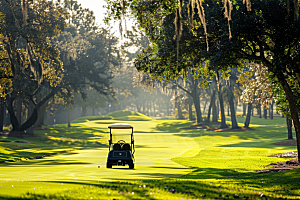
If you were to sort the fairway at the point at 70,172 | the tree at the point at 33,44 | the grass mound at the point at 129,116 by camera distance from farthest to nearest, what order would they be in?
the grass mound at the point at 129,116, the tree at the point at 33,44, the fairway at the point at 70,172

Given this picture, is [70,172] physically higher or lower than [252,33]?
lower

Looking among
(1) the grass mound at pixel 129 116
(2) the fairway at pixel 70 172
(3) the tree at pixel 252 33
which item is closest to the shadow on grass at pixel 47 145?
(2) the fairway at pixel 70 172

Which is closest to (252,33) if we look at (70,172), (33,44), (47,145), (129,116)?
(70,172)

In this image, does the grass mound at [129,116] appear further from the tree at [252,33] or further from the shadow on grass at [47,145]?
the tree at [252,33]

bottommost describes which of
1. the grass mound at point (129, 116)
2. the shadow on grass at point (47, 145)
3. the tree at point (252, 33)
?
the shadow on grass at point (47, 145)

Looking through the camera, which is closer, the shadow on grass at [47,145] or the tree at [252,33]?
the tree at [252,33]

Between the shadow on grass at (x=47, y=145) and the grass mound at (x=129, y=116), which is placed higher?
the grass mound at (x=129, y=116)

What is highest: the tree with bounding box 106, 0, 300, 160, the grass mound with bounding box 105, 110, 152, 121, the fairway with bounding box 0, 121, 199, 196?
the tree with bounding box 106, 0, 300, 160

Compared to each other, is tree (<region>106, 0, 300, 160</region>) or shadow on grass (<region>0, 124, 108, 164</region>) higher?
tree (<region>106, 0, 300, 160</region>)

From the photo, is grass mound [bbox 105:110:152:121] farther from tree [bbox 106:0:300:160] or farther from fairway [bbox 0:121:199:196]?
tree [bbox 106:0:300:160]

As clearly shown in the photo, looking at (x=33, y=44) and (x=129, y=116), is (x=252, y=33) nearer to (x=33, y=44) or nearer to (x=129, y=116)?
(x=33, y=44)

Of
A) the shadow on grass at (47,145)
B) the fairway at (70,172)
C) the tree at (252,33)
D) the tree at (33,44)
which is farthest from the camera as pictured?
the tree at (33,44)

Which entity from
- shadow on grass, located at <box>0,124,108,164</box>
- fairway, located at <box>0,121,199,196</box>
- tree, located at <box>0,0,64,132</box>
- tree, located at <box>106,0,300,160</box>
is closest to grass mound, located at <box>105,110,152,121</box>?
shadow on grass, located at <box>0,124,108,164</box>

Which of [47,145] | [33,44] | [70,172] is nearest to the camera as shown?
[70,172]
